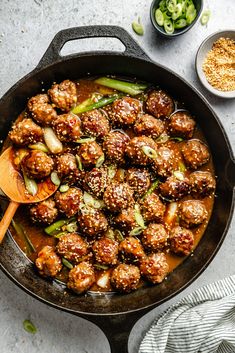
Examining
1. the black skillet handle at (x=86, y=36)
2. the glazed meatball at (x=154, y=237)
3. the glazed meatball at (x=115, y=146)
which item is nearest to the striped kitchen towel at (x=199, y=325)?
the glazed meatball at (x=154, y=237)

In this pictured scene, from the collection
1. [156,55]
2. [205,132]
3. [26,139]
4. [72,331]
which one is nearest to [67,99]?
[26,139]

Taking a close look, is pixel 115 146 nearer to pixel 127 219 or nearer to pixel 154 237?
pixel 127 219

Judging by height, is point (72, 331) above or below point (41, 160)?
below

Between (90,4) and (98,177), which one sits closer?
(98,177)

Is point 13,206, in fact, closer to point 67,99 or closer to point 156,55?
point 67,99

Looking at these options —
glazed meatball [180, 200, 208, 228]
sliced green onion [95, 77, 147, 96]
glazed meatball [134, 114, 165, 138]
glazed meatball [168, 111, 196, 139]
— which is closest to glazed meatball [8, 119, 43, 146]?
sliced green onion [95, 77, 147, 96]
